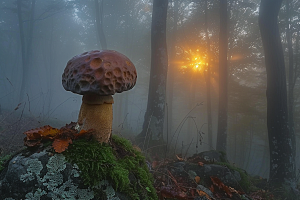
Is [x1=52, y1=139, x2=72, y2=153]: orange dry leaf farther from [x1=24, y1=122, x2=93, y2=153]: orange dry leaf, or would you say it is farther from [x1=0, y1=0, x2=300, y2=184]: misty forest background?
[x1=0, y1=0, x2=300, y2=184]: misty forest background

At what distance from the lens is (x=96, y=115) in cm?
169

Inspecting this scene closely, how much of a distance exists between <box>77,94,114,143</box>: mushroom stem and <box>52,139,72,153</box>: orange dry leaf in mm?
272

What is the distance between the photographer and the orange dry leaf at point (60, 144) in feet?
4.45

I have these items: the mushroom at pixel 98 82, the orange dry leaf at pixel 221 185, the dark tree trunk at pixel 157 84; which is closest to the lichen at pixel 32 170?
the mushroom at pixel 98 82

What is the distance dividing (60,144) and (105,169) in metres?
0.46

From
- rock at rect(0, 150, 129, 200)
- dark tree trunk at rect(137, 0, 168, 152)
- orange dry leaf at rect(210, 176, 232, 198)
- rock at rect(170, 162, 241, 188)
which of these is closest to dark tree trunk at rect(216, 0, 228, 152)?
dark tree trunk at rect(137, 0, 168, 152)

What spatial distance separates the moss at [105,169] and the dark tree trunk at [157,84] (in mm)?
4449

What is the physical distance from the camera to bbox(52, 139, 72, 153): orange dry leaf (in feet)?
4.45

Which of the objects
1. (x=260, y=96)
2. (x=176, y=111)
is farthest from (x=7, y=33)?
(x=176, y=111)

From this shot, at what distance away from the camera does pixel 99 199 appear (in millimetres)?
1380

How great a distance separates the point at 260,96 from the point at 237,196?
16.9 metres

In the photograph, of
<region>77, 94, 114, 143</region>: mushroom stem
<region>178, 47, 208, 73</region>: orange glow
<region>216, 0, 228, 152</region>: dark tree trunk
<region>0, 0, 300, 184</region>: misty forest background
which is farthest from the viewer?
<region>178, 47, 208, 73</region>: orange glow

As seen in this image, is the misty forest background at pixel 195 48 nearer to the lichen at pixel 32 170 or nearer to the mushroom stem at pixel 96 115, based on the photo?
the mushroom stem at pixel 96 115

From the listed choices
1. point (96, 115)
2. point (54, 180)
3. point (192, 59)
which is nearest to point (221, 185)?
point (96, 115)
